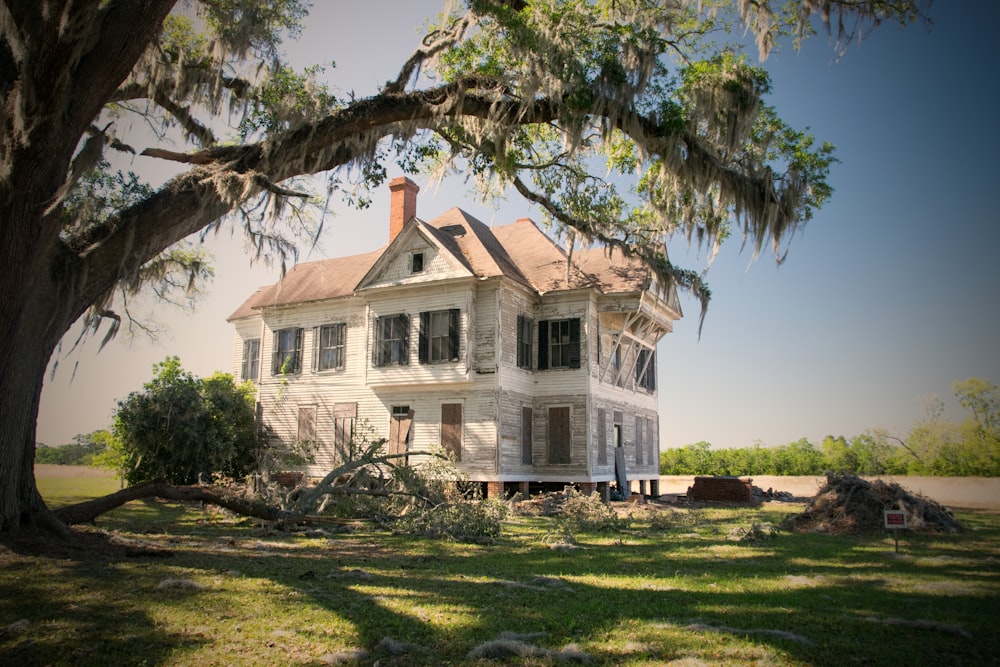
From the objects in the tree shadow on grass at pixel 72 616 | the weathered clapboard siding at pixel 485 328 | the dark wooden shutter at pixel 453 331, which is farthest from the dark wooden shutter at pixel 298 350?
the tree shadow on grass at pixel 72 616

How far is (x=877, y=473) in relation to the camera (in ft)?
88.2

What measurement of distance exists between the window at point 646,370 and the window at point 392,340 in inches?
364

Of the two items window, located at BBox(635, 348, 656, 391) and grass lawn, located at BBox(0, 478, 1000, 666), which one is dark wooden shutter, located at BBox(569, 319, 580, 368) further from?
grass lawn, located at BBox(0, 478, 1000, 666)

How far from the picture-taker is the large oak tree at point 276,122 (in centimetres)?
766

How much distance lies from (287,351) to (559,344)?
1100cm

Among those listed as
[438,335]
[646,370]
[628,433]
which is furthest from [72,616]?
[646,370]

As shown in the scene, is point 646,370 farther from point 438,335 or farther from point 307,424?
point 307,424

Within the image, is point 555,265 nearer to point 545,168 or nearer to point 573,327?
point 573,327

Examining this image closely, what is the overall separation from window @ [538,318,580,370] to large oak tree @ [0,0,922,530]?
329 inches

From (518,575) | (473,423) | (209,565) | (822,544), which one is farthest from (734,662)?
(473,423)

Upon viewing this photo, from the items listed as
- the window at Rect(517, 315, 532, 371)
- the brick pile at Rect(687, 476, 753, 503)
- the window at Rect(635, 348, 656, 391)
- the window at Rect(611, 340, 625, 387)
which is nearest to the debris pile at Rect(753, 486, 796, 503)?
the brick pile at Rect(687, 476, 753, 503)

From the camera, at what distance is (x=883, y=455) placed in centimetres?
2683

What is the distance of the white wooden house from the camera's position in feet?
69.3

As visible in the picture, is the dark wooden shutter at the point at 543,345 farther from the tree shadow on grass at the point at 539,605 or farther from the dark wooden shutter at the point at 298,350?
the tree shadow on grass at the point at 539,605
